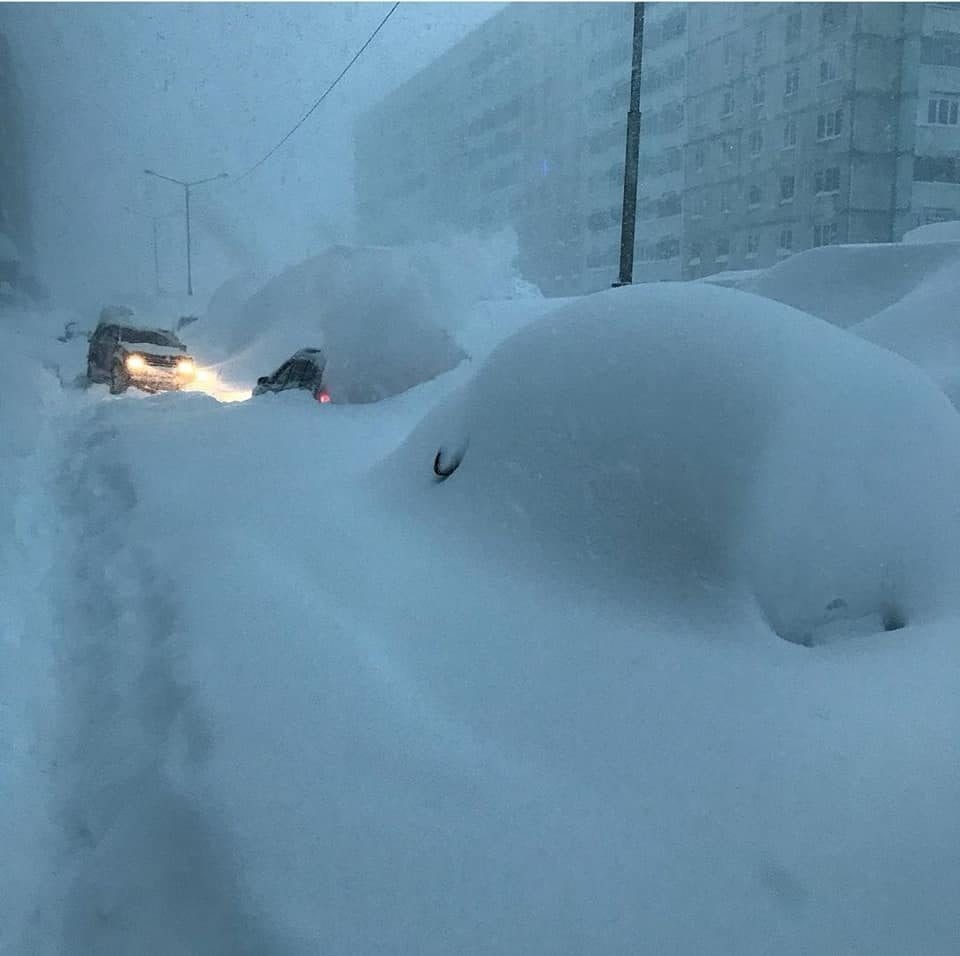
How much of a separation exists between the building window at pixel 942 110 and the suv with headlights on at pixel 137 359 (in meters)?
43.5

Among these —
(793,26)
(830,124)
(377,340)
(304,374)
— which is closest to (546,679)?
(304,374)

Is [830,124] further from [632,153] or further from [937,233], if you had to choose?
[632,153]

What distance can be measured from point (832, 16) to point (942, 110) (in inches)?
306

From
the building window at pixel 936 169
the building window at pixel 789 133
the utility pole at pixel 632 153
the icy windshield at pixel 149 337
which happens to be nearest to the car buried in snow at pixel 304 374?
the utility pole at pixel 632 153

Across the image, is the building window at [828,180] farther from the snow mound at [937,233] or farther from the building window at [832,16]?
the snow mound at [937,233]

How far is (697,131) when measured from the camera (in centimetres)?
5981

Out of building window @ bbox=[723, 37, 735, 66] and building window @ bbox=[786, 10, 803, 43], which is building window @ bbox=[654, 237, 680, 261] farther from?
building window @ bbox=[786, 10, 803, 43]

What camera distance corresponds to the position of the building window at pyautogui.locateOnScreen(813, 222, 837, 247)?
4897 centimetres

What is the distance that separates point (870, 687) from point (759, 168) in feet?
182

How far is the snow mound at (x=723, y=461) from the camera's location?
478cm

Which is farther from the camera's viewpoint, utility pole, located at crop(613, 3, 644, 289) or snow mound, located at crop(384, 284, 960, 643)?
utility pole, located at crop(613, 3, 644, 289)

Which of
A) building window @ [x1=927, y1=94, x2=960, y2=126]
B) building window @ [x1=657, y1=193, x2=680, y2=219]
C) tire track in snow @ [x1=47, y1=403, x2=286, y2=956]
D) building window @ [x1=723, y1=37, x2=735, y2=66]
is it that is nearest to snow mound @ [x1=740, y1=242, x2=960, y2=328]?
tire track in snow @ [x1=47, y1=403, x2=286, y2=956]

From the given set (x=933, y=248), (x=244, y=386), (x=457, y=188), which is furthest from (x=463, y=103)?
(x=933, y=248)

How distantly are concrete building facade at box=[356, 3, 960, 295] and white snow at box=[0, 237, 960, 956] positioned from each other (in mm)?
47351
